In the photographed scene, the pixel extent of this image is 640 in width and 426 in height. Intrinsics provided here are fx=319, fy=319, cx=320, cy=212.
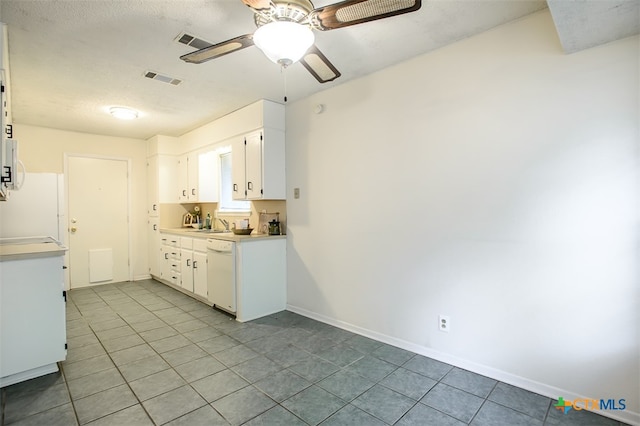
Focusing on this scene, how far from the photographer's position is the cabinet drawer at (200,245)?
13.3 ft

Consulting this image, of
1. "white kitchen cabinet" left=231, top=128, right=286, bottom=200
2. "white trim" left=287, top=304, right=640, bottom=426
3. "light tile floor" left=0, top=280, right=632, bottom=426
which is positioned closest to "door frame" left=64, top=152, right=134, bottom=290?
"light tile floor" left=0, top=280, right=632, bottom=426

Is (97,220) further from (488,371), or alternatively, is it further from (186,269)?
(488,371)

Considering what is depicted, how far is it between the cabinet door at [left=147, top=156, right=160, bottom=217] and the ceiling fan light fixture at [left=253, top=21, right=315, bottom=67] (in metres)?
4.45

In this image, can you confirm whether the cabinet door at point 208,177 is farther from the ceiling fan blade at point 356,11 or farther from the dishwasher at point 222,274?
the ceiling fan blade at point 356,11

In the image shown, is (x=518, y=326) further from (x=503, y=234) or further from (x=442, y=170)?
(x=442, y=170)

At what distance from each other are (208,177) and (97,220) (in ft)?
6.60

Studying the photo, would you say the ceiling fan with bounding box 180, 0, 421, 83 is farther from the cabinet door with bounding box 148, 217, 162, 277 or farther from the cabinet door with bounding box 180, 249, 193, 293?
the cabinet door with bounding box 148, 217, 162, 277

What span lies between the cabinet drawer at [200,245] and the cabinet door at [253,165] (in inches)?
33.0

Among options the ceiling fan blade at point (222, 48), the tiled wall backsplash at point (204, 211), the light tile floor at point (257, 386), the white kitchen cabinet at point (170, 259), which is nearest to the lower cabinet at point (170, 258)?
the white kitchen cabinet at point (170, 259)

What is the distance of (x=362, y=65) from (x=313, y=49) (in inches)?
41.5

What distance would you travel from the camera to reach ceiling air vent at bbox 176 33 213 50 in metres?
2.31

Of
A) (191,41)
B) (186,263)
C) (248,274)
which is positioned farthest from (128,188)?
(191,41)

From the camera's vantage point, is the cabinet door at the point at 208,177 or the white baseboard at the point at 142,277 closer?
the cabinet door at the point at 208,177

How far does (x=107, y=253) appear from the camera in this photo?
5289 mm
